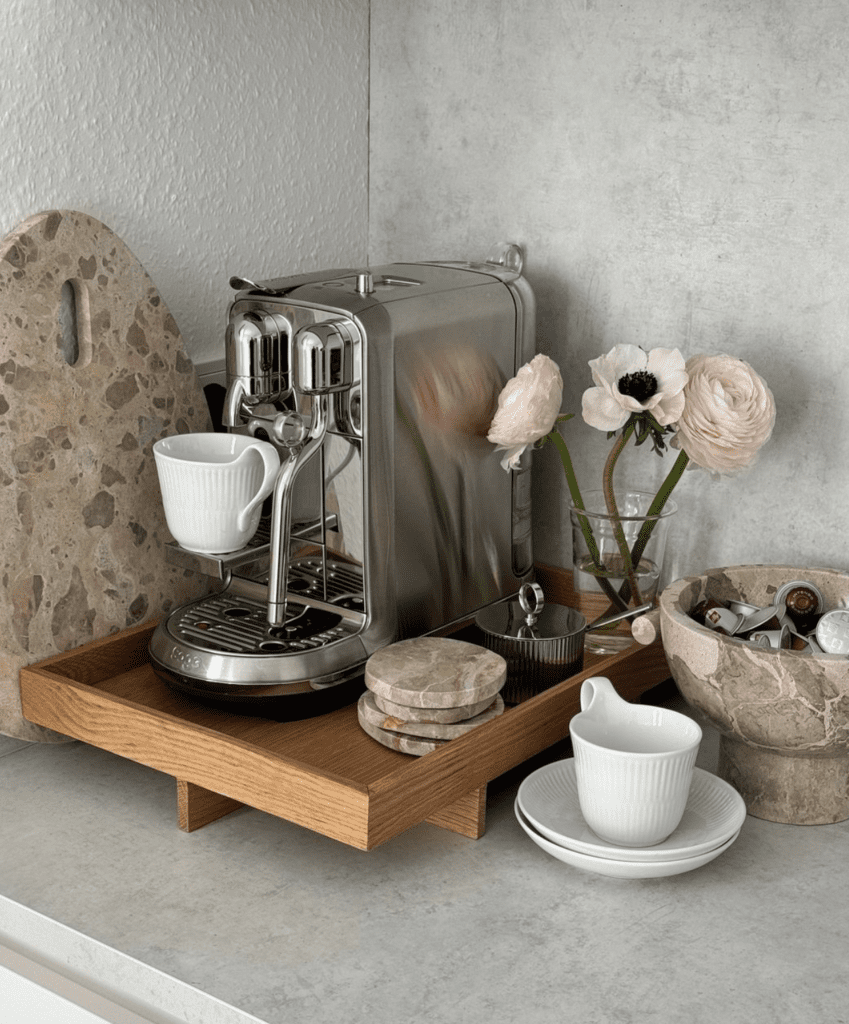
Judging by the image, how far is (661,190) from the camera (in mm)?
1122

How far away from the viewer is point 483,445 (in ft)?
3.59

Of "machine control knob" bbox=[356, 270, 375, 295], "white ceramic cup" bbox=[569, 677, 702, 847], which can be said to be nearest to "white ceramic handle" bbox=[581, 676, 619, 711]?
"white ceramic cup" bbox=[569, 677, 702, 847]

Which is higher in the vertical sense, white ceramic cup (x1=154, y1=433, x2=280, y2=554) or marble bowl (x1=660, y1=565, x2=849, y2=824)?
white ceramic cup (x1=154, y1=433, x2=280, y2=554)

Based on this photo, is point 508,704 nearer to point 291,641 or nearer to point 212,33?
point 291,641

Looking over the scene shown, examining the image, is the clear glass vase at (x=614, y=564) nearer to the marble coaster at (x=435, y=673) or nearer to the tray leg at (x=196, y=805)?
the marble coaster at (x=435, y=673)

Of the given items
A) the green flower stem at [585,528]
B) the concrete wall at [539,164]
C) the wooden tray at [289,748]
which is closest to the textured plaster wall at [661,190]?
the concrete wall at [539,164]

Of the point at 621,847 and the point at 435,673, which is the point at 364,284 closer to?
the point at 435,673

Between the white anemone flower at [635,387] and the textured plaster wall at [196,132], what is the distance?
1.20 feet

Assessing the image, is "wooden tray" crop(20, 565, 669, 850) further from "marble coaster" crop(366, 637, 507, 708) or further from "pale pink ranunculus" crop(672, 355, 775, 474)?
"pale pink ranunculus" crop(672, 355, 775, 474)

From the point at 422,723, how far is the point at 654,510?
33 centimetres

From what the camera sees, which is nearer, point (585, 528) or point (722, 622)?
point (722, 622)

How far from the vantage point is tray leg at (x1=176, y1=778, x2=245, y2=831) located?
0.90 metres

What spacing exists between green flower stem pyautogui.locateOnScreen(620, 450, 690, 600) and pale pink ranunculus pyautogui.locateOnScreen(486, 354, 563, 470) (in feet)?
0.38

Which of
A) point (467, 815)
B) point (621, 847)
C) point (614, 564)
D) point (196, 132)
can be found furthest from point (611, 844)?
point (196, 132)
